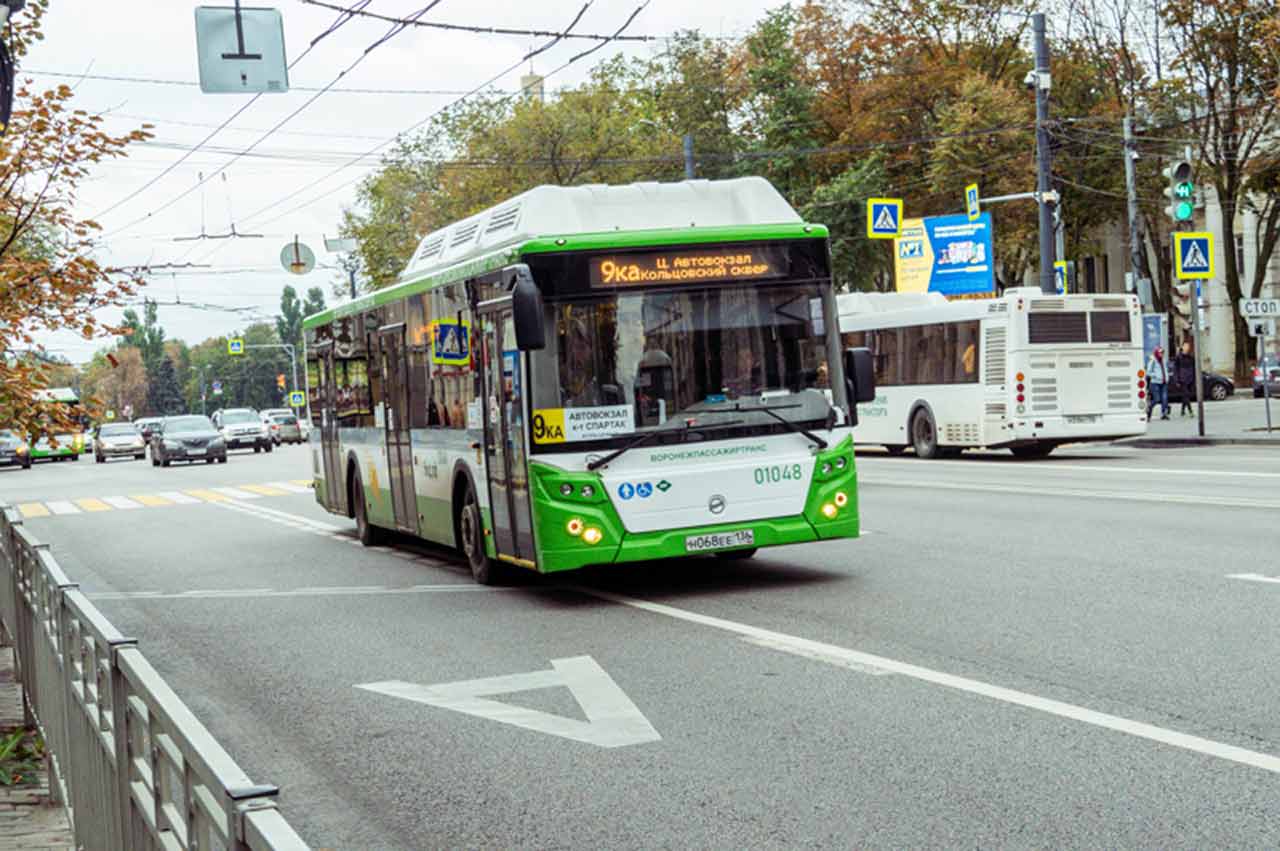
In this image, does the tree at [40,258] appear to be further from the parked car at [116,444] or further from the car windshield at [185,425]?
the parked car at [116,444]

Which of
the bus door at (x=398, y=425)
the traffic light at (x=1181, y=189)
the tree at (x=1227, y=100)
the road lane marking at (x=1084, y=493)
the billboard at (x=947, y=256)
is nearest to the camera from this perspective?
the bus door at (x=398, y=425)

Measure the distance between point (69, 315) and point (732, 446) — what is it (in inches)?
185

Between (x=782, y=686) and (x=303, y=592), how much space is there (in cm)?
677

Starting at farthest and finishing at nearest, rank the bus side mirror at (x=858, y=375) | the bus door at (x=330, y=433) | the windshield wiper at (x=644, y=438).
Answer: the bus door at (x=330, y=433)
the bus side mirror at (x=858, y=375)
the windshield wiper at (x=644, y=438)

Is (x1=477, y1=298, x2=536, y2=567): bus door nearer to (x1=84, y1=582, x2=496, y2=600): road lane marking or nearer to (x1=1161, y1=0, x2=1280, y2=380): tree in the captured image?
(x1=84, y1=582, x2=496, y2=600): road lane marking

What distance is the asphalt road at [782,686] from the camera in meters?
6.10

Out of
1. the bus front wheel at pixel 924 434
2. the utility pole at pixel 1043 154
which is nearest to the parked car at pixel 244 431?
the utility pole at pixel 1043 154

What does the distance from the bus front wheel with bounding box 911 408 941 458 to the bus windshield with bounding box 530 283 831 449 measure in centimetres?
1808

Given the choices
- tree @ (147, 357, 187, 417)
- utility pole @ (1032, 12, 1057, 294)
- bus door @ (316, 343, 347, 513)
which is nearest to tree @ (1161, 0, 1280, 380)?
utility pole @ (1032, 12, 1057, 294)

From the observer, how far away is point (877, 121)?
54312 millimetres

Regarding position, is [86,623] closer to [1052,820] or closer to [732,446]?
[1052,820]

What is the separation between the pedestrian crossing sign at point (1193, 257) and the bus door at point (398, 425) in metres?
16.5

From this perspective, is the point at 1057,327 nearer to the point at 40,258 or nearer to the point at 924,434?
the point at 924,434

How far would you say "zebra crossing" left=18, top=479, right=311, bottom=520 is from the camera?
96.6 feet
